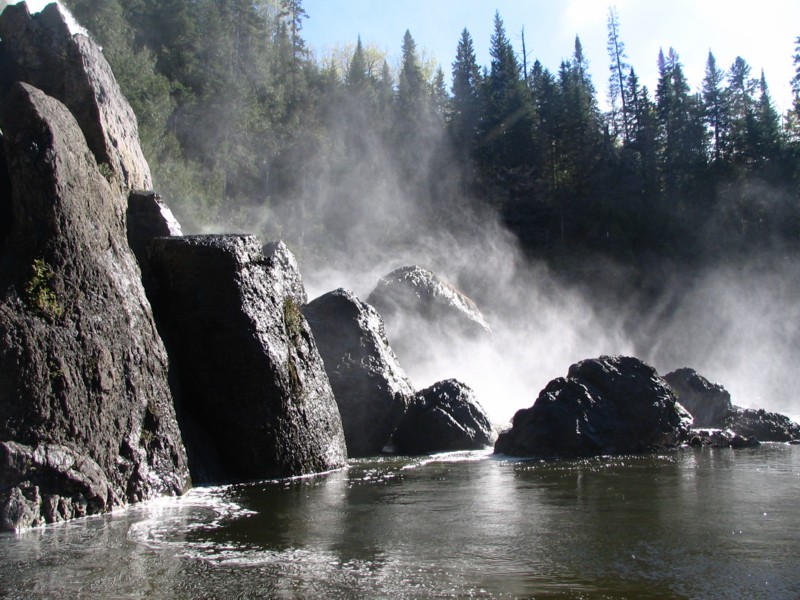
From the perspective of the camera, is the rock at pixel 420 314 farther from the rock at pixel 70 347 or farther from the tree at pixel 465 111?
the tree at pixel 465 111

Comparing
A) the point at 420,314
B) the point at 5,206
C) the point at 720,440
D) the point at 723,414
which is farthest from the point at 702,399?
the point at 5,206

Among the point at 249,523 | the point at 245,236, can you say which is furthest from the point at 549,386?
the point at 249,523

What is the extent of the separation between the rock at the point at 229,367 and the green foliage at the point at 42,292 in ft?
9.32

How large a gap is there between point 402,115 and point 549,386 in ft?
183

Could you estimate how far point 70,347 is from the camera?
843 cm

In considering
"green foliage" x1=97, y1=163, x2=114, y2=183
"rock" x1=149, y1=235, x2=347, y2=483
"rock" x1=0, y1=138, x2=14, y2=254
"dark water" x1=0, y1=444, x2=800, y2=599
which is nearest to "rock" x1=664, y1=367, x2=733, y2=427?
"dark water" x1=0, y1=444, x2=800, y2=599

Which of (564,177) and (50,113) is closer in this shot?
(50,113)

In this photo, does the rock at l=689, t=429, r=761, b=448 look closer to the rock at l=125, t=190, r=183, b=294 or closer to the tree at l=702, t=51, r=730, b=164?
the rock at l=125, t=190, r=183, b=294

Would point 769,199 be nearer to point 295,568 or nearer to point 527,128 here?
point 527,128

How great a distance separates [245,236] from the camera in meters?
12.1

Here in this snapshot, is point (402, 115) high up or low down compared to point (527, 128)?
up

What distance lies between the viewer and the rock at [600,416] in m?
13.8

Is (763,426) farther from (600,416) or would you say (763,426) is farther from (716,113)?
(716,113)

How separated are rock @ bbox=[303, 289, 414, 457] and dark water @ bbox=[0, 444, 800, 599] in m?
4.52
